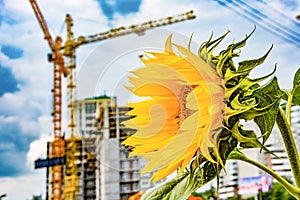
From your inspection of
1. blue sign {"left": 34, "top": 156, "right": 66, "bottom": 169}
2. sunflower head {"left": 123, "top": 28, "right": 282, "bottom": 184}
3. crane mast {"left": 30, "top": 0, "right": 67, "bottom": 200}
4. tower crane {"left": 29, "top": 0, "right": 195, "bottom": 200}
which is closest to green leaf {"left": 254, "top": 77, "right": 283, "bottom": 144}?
sunflower head {"left": 123, "top": 28, "right": 282, "bottom": 184}

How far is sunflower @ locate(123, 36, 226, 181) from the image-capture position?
192mm

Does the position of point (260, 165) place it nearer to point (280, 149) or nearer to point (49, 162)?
point (280, 149)

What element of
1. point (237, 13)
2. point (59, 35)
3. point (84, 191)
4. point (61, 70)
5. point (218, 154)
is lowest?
point (84, 191)

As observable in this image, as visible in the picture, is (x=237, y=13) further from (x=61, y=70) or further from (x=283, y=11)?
(x=61, y=70)

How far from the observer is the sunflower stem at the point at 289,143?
7.9 inches

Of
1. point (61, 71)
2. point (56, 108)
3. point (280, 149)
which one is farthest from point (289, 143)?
point (61, 71)

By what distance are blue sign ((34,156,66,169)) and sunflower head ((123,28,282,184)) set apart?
5453mm

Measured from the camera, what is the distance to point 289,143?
0.20 meters

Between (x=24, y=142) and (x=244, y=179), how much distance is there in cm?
236

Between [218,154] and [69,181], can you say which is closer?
[218,154]

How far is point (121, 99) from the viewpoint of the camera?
288mm

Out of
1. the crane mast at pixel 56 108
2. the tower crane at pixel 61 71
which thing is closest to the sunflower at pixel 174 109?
the tower crane at pixel 61 71

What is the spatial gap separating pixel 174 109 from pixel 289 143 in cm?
5

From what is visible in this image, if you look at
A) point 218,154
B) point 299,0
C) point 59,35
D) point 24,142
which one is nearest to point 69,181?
point 24,142
